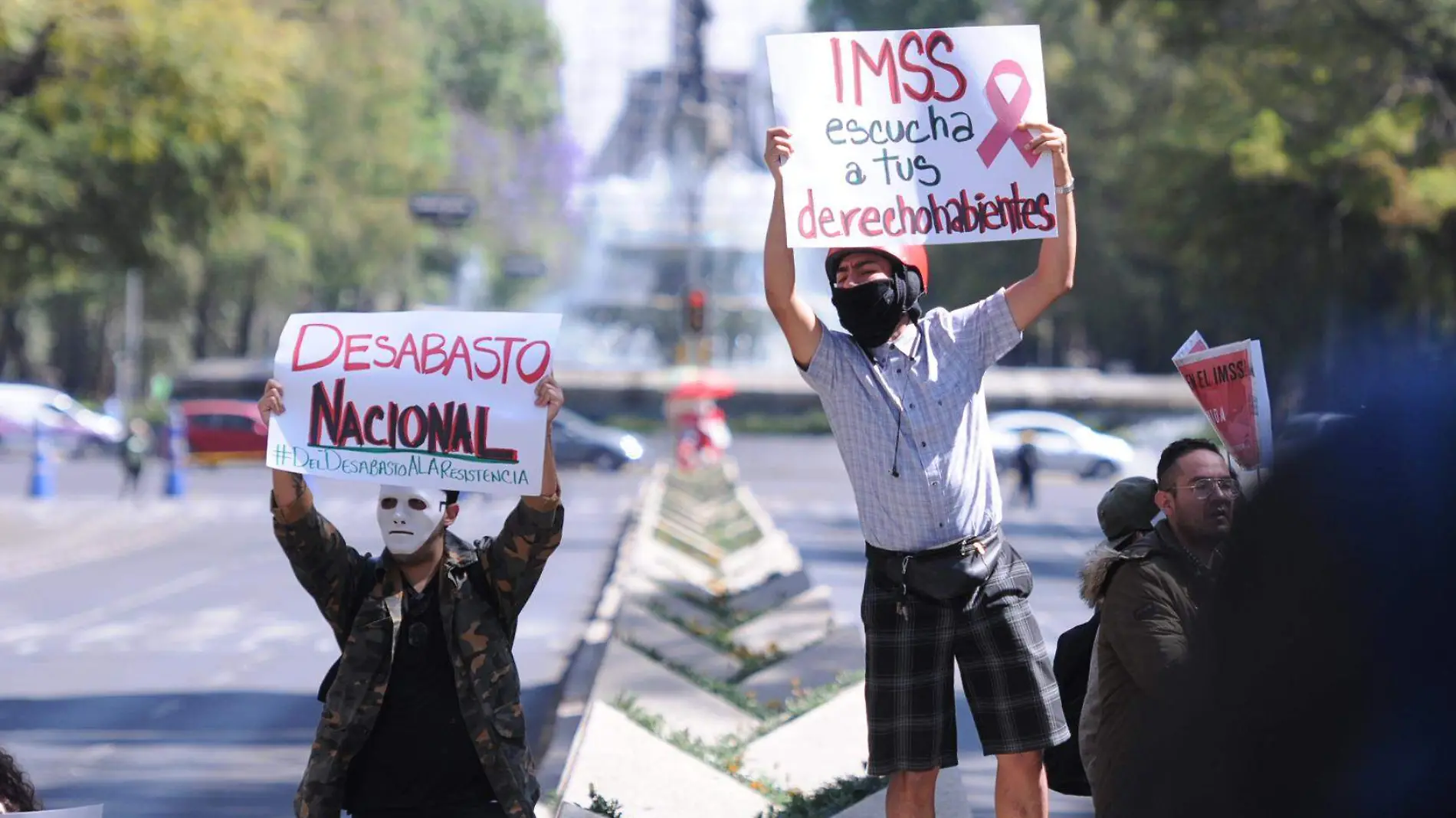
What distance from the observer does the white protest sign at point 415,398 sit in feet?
17.3

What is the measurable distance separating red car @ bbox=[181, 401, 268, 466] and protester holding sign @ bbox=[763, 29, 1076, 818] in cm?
4523

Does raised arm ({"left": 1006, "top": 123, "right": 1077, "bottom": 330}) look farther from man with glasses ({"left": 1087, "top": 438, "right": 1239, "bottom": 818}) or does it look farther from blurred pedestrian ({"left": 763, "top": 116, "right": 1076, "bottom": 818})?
man with glasses ({"left": 1087, "top": 438, "right": 1239, "bottom": 818})

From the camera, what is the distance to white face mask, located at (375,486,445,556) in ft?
16.3

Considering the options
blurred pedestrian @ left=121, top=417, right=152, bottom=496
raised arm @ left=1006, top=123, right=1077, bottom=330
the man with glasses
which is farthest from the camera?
blurred pedestrian @ left=121, top=417, right=152, bottom=496

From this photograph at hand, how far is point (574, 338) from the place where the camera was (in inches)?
3366

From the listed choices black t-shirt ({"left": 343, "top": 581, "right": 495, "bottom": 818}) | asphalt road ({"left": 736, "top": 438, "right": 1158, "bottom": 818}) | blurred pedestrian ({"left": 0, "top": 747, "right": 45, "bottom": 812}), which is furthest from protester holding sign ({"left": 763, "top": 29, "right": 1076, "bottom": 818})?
asphalt road ({"left": 736, "top": 438, "right": 1158, "bottom": 818})

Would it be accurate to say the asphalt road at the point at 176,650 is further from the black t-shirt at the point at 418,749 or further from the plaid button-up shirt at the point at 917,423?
the plaid button-up shirt at the point at 917,423

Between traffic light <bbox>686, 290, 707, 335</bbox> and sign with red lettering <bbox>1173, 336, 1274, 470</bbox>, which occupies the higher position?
traffic light <bbox>686, 290, 707, 335</bbox>

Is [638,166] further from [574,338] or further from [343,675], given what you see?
[343,675]

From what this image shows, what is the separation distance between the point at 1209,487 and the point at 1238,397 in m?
0.72

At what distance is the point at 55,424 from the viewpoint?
54875 millimetres

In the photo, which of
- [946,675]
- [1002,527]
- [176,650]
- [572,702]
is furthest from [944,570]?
[176,650]

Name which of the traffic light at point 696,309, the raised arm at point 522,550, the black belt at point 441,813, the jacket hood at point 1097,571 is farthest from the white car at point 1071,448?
the black belt at point 441,813

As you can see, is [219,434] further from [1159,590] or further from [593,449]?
[1159,590]
